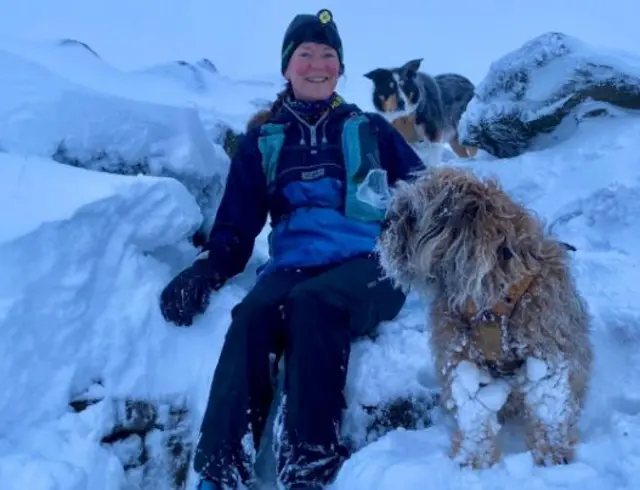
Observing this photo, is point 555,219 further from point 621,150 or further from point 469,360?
point 469,360

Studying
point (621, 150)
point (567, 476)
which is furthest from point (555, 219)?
point (567, 476)

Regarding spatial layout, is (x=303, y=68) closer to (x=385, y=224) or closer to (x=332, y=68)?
(x=332, y=68)

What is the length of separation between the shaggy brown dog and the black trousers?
500 mm

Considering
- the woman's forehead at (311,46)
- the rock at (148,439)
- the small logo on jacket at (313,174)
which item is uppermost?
the woman's forehead at (311,46)

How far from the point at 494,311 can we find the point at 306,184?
1.56m

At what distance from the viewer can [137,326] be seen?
382 cm

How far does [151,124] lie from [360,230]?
236cm

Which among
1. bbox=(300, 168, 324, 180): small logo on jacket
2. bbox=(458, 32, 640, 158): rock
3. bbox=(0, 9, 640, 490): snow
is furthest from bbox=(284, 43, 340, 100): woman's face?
bbox=(458, 32, 640, 158): rock

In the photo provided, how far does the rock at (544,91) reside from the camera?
6.78m

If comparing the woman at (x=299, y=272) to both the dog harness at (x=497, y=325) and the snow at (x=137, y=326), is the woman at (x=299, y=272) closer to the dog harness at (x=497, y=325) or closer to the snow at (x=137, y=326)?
the snow at (x=137, y=326)

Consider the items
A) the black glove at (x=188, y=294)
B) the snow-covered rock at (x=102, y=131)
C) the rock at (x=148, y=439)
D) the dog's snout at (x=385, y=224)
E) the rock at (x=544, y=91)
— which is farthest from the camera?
the rock at (x=544, y=91)

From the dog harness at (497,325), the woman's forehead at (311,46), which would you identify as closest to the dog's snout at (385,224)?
the dog harness at (497,325)

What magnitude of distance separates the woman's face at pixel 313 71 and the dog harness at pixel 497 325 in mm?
1941

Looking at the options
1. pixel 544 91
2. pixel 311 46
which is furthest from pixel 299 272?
pixel 544 91
